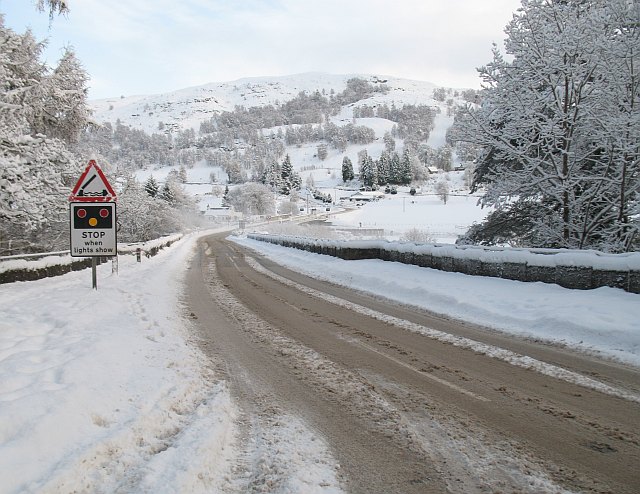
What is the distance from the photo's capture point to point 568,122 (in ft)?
49.6

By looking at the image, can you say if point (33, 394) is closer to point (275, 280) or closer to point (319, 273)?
point (275, 280)

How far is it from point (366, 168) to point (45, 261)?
177 m

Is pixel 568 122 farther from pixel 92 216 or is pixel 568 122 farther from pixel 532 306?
pixel 92 216

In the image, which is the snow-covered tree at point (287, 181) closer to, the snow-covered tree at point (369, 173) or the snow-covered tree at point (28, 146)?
the snow-covered tree at point (369, 173)

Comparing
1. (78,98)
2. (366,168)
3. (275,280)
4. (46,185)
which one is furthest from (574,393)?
(366,168)

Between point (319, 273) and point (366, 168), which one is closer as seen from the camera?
point (319, 273)

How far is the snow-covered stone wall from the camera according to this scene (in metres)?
8.74

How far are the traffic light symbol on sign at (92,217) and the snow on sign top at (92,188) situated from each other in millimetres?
214

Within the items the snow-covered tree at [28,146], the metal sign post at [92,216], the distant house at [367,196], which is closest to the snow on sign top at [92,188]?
the metal sign post at [92,216]

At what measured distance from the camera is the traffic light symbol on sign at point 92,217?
10547 millimetres

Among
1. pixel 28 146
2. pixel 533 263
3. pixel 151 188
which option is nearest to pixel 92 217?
pixel 28 146

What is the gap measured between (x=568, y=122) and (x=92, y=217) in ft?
48.2

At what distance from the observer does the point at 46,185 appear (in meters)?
17.1

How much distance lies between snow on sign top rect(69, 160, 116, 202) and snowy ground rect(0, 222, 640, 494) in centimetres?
222
